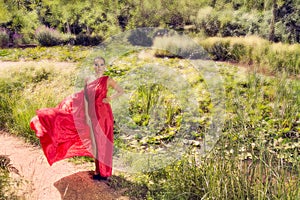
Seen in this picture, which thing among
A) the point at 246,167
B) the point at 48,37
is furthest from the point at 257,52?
the point at 48,37

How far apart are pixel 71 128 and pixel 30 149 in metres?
1.41

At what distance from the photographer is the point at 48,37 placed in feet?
38.8

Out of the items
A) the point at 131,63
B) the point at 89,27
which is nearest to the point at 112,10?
the point at 89,27

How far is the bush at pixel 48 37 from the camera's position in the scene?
38.8 feet

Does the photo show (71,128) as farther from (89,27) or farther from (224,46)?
(89,27)

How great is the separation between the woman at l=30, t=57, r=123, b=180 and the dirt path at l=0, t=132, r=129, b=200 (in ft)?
0.83

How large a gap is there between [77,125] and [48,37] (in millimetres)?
9075

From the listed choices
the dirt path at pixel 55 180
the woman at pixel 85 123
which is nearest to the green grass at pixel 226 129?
the dirt path at pixel 55 180

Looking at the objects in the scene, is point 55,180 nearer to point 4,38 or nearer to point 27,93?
point 27,93

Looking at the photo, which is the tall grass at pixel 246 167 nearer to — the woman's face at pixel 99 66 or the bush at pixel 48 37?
the woman's face at pixel 99 66

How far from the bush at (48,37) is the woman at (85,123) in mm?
8871

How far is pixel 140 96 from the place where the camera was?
596 centimetres

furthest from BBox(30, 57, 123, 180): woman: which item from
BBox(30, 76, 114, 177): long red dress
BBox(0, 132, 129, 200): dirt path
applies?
BBox(0, 132, 129, 200): dirt path

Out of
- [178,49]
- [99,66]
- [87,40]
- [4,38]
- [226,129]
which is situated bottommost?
[226,129]
